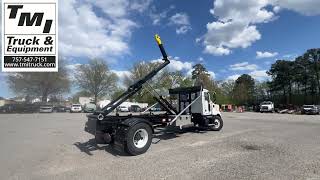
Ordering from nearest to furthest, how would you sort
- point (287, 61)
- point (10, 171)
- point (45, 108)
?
point (10, 171) < point (45, 108) < point (287, 61)

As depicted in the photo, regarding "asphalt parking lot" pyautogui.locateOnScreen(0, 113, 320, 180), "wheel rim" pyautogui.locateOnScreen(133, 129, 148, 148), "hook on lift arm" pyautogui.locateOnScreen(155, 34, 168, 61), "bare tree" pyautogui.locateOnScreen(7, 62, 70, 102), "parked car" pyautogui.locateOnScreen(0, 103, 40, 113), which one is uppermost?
"bare tree" pyautogui.locateOnScreen(7, 62, 70, 102)

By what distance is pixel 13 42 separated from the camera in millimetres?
17375

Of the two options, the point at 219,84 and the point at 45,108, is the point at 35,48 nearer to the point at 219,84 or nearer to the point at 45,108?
the point at 45,108

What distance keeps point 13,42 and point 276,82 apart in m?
71.3

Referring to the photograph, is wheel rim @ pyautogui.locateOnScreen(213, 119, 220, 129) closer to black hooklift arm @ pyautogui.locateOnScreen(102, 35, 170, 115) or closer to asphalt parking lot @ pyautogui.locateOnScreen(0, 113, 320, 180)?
asphalt parking lot @ pyautogui.locateOnScreen(0, 113, 320, 180)

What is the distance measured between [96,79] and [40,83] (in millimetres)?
12968

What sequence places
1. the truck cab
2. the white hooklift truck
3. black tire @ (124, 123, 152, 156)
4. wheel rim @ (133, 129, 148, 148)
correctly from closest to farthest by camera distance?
1. black tire @ (124, 123, 152, 156)
2. the white hooklift truck
3. wheel rim @ (133, 129, 148, 148)
4. the truck cab

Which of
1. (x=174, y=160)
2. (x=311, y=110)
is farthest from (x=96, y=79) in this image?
(x=174, y=160)

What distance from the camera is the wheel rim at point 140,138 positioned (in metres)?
10.9

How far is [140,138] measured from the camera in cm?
1114

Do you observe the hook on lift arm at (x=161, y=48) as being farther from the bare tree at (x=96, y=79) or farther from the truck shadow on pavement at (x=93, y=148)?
the bare tree at (x=96, y=79)

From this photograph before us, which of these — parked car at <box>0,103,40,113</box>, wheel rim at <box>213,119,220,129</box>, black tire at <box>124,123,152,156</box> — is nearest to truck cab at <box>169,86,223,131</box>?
wheel rim at <box>213,119,220,129</box>

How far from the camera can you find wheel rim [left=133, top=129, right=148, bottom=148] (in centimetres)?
1090

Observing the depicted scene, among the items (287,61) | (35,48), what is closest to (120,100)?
(35,48)
